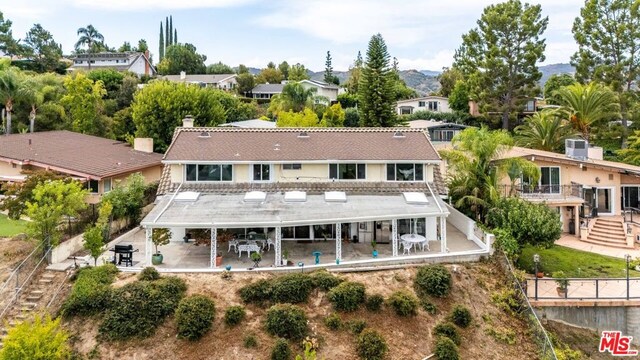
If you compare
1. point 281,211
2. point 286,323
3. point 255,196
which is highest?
point 255,196

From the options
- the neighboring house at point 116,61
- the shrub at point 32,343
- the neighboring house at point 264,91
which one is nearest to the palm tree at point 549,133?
the shrub at point 32,343

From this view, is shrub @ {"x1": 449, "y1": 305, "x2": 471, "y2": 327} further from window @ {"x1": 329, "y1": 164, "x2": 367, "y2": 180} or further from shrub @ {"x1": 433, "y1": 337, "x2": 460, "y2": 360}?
window @ {"x1": 329, "y1": 164, "x2": 367, "y2": 180}

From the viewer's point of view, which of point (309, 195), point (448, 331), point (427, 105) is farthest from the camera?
point (427, 105)

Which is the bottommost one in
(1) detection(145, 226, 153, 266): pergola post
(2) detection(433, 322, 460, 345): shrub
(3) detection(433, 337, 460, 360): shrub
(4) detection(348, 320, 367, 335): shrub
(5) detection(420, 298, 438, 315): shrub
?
(3) detection(433, 337, 460, 360): shrub

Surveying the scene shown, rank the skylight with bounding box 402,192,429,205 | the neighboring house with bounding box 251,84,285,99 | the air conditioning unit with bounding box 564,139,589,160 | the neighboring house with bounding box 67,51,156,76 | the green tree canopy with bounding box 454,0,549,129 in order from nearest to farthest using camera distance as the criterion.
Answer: the skylight with bounding box 402,192,429,205
the air conditioning unit with bounding box 564,139,589,160
the green tree canopy with bounding box 454,0,549,129
the neighboring house with bounding box 251,84,285,99
the neighboring house with bounding box 67,51,156,76

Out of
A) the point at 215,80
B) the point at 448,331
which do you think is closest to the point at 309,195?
the point at 448,331

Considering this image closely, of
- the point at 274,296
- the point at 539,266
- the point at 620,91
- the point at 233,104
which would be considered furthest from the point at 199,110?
the point at 620,91

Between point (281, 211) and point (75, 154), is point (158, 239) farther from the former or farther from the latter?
point (75, 154)

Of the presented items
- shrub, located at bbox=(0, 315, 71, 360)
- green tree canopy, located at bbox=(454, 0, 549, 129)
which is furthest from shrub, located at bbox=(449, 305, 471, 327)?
green tree canopy, located at bbox=(454, 0, 549, 129)
